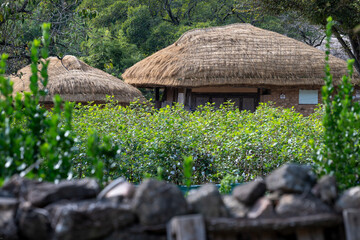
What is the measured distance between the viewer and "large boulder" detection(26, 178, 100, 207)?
2.44 meters

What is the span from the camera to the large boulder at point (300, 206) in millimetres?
2434

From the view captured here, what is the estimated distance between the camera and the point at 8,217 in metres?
2.37

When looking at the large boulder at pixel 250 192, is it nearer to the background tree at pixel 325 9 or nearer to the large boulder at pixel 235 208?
the large boulder at pixel 235 208

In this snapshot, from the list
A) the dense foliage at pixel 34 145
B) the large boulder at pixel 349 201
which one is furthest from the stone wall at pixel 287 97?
the large boulder at pixel 349 201

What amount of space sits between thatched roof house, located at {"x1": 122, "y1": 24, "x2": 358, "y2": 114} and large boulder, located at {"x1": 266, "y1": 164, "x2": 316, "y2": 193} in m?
12.3

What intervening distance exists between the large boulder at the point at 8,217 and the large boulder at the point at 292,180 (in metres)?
1.32

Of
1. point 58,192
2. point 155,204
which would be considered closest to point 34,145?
point 58,192

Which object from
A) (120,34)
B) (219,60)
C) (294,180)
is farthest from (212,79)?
(294,180)

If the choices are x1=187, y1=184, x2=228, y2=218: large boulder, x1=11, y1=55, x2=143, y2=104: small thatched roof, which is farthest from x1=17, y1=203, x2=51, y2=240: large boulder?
A: x1=11, y1=55, x2=143, y2=104: small thatched roof

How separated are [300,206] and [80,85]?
1364cm

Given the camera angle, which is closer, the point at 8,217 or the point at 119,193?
the point at 8,217

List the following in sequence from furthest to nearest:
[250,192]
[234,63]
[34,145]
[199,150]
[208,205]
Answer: [234,63] → [199,150] → [34,145] → [250,192] → [208,205]

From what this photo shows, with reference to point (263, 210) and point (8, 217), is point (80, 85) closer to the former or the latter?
point (8, 217)

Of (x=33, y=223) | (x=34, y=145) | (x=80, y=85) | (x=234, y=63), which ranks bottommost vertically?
(x=33, y=223)
